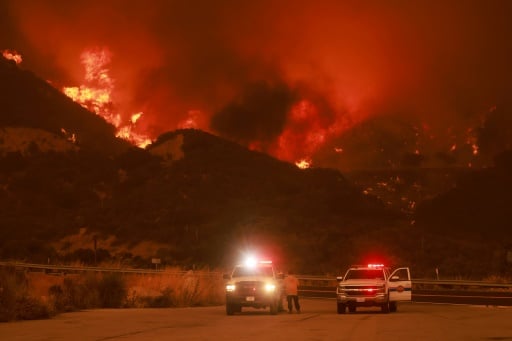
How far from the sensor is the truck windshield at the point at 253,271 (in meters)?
34.2

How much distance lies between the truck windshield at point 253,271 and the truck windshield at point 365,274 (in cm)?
341

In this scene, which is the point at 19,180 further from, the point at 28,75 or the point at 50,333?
the point at 50,333

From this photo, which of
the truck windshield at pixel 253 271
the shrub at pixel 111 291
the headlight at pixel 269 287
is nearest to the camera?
the headlight at pixel 269 287

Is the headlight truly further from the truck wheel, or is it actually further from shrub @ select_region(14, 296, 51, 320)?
shrub @ select_region(14, 296, 51, 320)

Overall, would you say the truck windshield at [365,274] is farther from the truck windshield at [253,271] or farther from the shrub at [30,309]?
the shrub at [30,309]

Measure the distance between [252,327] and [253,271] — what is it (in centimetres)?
928

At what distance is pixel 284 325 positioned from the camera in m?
25.9

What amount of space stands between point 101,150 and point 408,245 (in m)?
62.9

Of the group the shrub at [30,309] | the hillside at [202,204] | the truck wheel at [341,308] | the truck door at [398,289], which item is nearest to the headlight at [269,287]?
the truck wheel at [341,308]

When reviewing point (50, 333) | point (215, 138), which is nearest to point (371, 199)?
point (215, 138)

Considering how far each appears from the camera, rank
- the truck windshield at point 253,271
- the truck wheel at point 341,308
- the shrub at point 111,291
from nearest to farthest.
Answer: the truck wheel at point 341,308
the truck windshield at point 253,271
the shrub at point 111,291

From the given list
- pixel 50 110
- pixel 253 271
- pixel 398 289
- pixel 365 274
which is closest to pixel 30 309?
pixel 253 271

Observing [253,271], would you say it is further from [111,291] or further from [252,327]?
[252,327]

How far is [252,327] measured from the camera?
2511cm
